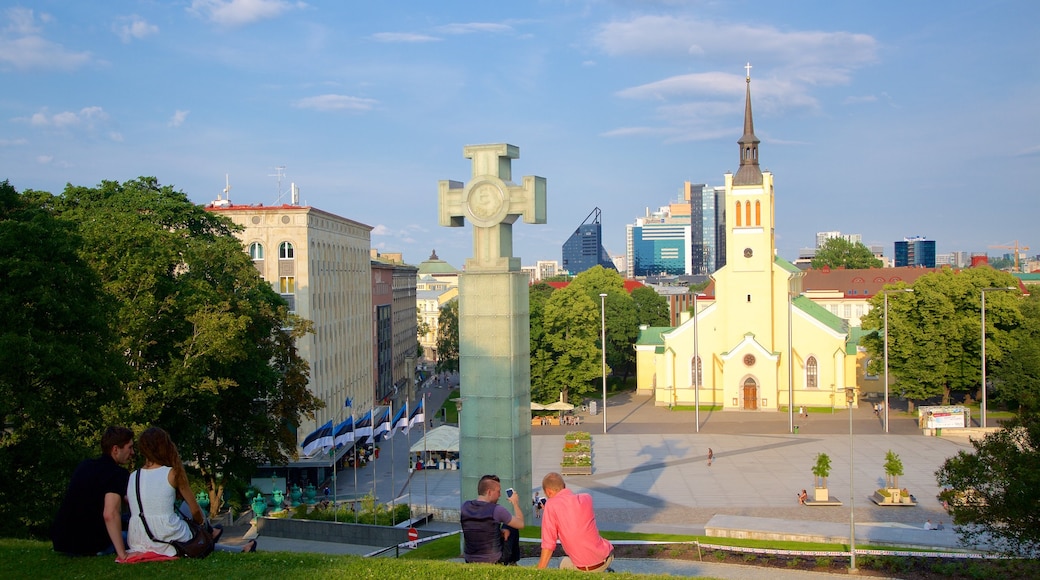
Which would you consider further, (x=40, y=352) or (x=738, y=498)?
(x=738, y=498)

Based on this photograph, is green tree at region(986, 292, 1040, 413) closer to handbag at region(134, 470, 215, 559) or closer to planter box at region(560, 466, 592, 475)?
planter box at region(560, 466, 592, 475)

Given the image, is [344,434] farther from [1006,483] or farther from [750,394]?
[750,394]

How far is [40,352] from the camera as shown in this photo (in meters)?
22.2

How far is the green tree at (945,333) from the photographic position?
207ft

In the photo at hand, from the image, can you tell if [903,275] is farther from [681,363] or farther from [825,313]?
[681,363]

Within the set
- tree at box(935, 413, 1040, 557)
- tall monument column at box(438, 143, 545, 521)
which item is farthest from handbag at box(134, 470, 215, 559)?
tree at box(935, 413, 1040, 557)

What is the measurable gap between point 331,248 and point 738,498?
94.6 ft

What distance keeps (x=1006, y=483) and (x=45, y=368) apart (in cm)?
2127

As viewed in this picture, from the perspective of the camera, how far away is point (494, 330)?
78.5 ft

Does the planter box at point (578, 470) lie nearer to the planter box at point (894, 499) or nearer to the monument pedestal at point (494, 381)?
the planter box at point (894, 499)

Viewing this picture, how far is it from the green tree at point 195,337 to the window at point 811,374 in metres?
42.6

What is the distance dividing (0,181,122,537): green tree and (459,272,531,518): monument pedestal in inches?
359

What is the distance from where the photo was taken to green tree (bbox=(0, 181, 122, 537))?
2175 cm

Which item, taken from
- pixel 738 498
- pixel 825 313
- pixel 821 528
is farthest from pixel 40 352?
pixel 825 313
